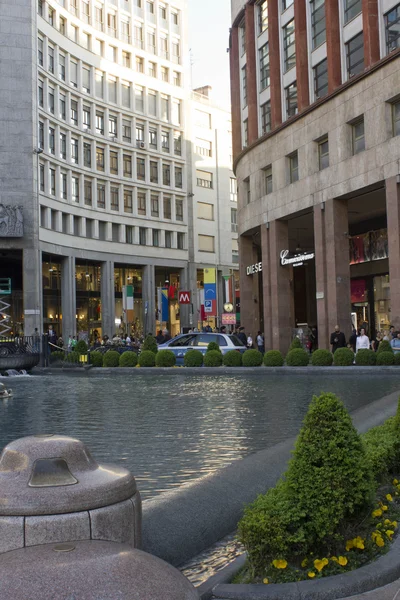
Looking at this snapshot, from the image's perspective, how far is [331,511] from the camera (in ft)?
15.3

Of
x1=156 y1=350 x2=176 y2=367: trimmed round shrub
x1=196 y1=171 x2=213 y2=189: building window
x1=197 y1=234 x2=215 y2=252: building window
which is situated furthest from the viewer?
x1=196 y1=171 x2=213 y2=189: building window

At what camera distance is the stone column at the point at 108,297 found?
6544cm

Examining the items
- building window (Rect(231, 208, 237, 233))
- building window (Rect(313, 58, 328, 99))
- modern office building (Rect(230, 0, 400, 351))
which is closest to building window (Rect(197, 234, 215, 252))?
building window (Rect(231, 208, 237, 233))

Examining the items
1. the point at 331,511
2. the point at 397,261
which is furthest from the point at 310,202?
the point at 331,511

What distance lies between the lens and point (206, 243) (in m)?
78.1

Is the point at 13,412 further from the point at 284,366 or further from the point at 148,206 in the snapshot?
the point at 148,206

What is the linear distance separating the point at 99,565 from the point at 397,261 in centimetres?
2711

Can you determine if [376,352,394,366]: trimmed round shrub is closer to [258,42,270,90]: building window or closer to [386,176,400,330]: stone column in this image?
[386,176,400,330]: stone column

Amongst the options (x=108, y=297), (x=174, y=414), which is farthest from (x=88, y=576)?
(x=108, y=297)

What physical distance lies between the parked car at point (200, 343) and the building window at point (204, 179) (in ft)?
154

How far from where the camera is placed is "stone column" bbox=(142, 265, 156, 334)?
2761 inches

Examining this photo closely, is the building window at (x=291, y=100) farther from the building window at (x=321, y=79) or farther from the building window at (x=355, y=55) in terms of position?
the building window at (x=355, y=55)

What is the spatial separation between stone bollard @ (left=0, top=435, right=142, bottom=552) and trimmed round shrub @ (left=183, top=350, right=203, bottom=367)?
2605cm

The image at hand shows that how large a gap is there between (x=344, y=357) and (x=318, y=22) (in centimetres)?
1724
